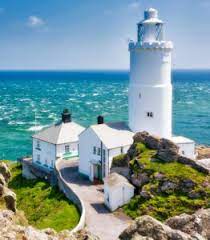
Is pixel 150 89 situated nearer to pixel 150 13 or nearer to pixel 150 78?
pixel 150 78

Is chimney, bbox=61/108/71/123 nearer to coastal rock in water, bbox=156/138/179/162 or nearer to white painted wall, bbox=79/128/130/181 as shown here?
white painted wall, bbox=79/128/130/181

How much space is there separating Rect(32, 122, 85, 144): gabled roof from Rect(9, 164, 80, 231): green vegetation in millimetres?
3711

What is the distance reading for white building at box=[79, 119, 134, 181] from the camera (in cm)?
3228

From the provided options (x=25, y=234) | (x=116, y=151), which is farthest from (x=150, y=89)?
(x=25, y=234)

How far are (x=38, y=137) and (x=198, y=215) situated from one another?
88.2 feet

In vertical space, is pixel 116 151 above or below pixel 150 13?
below

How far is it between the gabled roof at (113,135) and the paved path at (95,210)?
3285 millimetres

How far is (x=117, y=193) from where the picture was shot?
26812 mm

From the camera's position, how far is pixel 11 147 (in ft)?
180

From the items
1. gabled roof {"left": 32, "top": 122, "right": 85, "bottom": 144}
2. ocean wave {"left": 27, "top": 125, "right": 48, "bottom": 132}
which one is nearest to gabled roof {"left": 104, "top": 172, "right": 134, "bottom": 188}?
gabled roof {"left": 32, "top": 122, "right": 85, "bottom": 144}

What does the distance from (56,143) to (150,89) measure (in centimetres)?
896

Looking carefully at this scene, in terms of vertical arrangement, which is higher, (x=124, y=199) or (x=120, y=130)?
(x=120, y=130)

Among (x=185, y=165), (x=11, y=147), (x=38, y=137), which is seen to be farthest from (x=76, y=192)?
(x=11, y=147)

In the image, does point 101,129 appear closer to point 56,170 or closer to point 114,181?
point 56,170
